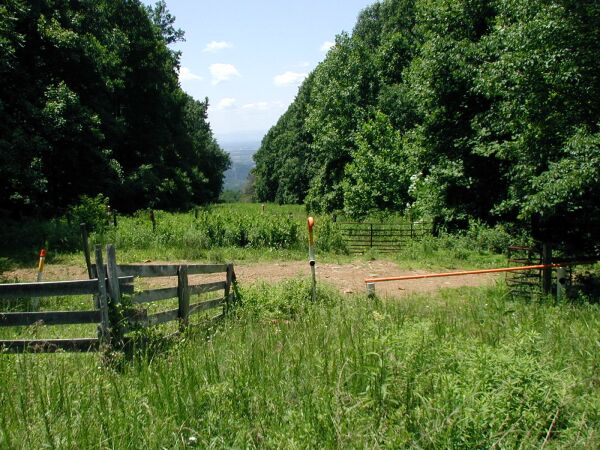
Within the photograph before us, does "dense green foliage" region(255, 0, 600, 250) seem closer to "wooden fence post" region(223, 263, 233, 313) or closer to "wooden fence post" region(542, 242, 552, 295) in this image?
"wooden fence post" region(542, 242, 552, 295)

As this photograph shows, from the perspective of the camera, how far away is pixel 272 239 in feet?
66.4

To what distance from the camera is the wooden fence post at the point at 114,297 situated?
666 cm

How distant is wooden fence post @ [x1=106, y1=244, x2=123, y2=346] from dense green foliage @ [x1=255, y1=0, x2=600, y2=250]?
8.60m

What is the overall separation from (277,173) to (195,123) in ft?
42.4

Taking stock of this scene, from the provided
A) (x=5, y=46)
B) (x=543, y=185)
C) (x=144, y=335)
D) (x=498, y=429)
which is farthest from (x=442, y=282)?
(x=5, y=46)

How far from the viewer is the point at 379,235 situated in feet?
73.2

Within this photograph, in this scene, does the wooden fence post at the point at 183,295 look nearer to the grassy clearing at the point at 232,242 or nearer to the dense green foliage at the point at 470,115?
the dense green foliage at the point at 470,115

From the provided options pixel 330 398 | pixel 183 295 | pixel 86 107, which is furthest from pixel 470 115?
pixel 330 398

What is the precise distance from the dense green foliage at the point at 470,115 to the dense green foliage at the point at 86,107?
1251cm

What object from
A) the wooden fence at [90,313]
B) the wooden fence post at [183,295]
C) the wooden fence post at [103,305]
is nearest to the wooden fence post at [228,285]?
the wooden fence post at [183,295]

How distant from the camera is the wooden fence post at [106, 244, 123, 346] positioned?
21.8ft

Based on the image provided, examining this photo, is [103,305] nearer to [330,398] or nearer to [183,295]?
[183,295]

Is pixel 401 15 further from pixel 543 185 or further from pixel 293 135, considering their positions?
pixel 543 185

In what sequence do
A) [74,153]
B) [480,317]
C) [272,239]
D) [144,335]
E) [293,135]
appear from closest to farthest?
[144,335] → [480,317] → [272,239] → [74,153] → [293,135]
